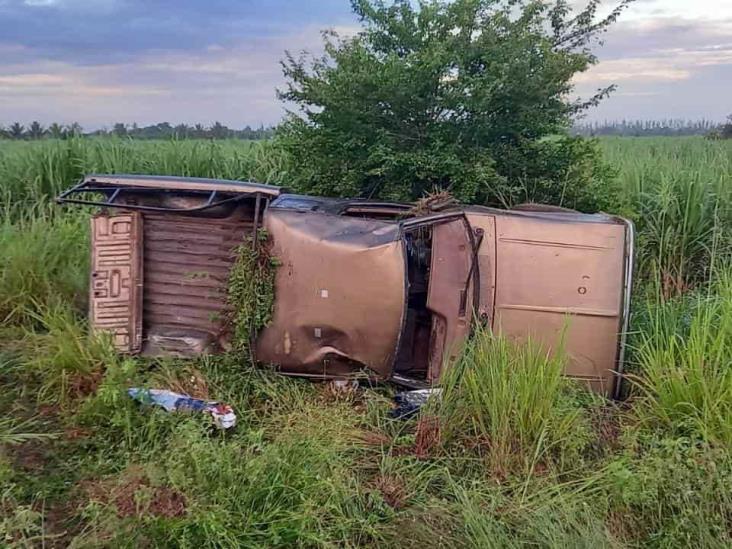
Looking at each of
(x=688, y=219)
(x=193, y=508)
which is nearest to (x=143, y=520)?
(x=193, y=508)

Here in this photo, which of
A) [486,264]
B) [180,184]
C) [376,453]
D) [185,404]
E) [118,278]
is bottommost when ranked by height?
[376,453]

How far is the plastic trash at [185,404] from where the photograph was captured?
3.26m

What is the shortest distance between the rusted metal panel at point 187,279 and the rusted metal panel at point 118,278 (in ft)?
0.22

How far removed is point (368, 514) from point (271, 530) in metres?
0.43

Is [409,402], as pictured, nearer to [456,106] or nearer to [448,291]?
[448,291]

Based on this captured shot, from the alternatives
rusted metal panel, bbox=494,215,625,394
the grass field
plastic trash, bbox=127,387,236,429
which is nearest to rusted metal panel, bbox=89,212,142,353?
the grass field

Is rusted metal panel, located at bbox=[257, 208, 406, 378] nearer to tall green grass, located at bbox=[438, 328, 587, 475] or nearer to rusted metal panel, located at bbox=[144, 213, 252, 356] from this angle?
rusted metal panel, located at bbox=[144, 213, 252, 356]

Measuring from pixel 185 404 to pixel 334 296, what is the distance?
97 cm

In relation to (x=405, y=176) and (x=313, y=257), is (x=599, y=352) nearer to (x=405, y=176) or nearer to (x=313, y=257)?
(x=313, y=257)

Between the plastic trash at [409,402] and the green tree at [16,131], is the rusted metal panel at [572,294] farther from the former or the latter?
the green tree at [16,131]

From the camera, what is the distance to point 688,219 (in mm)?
5023

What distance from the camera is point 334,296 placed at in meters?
3.49

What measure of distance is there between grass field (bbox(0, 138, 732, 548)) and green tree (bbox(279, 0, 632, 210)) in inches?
55.6

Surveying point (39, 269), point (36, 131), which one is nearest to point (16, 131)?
point (36, 131)
